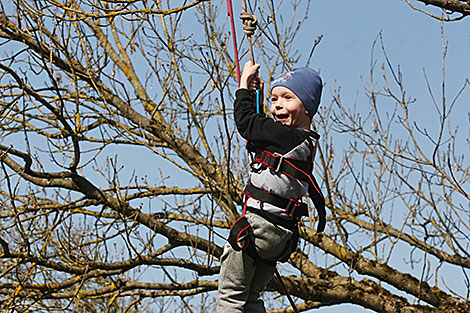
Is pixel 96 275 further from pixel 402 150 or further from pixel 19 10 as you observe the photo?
pixel 402 150

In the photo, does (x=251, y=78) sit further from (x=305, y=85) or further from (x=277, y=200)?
(x=277, y=200)

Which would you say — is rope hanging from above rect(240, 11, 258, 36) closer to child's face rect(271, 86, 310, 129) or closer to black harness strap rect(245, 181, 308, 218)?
child's face rect(271, 86, 310, 129)

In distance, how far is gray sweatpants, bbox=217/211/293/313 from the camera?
2924 millimetres

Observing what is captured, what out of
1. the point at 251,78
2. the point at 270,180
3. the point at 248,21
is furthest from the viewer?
the point at 248,21

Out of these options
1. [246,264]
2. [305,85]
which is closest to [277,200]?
[246,264]

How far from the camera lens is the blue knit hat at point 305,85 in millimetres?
2990

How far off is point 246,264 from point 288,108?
772mm

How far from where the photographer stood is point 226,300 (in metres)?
2.97

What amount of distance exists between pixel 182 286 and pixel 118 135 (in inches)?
65.1

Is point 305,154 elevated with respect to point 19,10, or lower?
lower

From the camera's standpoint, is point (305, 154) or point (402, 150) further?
point (402, 150)

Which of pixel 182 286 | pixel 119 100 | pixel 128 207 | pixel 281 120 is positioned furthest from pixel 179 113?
pixel 281 120

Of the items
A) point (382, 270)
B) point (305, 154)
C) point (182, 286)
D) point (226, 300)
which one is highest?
point (382, 270)

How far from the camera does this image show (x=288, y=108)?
2990 millimetres
